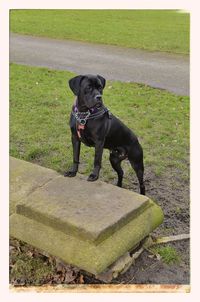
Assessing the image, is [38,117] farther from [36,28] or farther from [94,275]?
[36,28]

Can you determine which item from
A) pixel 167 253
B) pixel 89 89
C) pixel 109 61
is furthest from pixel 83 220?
pixel 109 61

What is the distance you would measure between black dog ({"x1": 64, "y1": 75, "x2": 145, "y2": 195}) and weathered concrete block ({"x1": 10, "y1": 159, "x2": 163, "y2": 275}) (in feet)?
0.98

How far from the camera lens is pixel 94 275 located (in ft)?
11.3

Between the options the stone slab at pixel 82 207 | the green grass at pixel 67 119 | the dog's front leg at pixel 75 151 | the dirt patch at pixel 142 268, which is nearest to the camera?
the stone slab at pixel 82 207

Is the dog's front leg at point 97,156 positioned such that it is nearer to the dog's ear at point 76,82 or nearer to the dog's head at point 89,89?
the dog's head at point 89,89

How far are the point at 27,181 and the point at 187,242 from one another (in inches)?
64.5

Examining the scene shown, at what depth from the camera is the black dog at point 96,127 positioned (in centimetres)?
365

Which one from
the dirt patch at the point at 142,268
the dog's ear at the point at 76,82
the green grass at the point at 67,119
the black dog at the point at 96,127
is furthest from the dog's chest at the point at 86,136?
the green grass at the point at 67,119

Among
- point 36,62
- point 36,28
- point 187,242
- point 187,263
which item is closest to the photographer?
point 187,263

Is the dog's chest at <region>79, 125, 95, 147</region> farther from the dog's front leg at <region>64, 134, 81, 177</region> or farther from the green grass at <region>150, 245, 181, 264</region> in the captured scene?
the green grass at <region>150, 245, 181, 264</region>

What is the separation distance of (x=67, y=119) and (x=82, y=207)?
3838 millimetres

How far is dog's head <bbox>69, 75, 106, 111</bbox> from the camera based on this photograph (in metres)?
3.62

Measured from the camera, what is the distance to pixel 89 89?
3.64m
